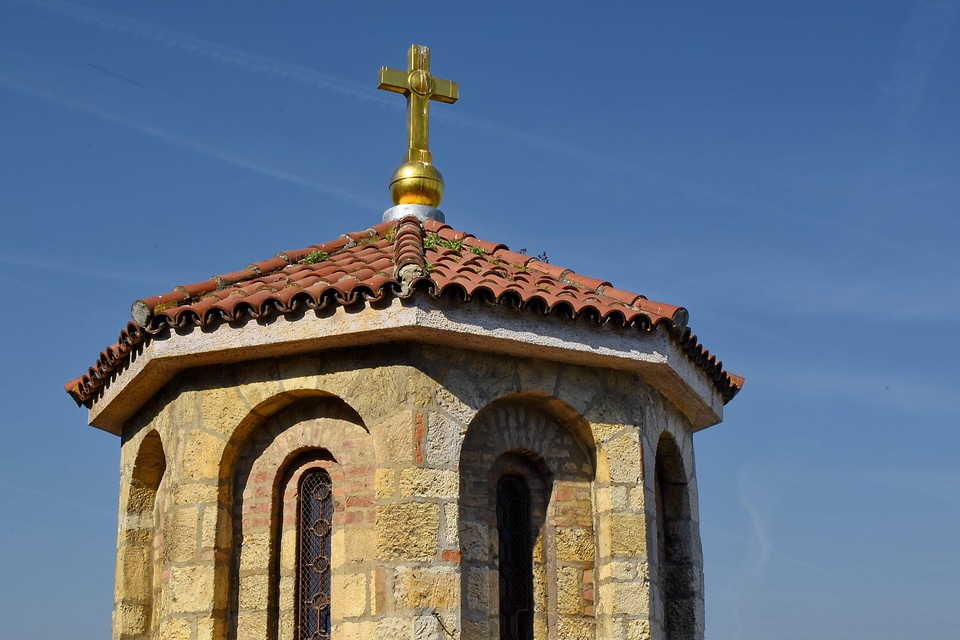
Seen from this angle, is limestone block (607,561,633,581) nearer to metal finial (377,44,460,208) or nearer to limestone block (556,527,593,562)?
limestone block (556,527,593,562)

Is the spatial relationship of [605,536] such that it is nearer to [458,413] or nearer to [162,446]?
[458,413]

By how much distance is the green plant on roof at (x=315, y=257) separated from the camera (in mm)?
8828

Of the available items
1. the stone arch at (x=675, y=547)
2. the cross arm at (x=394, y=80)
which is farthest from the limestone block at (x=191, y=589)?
the cross arm at (x=394, y=80)

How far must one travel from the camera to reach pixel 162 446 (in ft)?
28.9

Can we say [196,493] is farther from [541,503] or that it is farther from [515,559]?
[541,503]

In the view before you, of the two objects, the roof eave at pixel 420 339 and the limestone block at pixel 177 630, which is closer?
the roof eave at pixel 420 339

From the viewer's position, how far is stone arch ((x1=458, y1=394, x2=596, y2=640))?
25.6 feet

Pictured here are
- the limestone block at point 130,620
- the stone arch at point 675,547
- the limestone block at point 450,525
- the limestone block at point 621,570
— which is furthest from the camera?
the stone arch at point 675,547

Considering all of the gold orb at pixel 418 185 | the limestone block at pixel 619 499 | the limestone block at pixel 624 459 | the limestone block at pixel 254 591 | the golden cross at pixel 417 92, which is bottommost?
the limestone block at pixel 254 591

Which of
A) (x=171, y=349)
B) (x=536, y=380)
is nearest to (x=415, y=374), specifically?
(x=536, y=380)

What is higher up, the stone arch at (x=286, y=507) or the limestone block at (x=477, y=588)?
the stone arch at (x=286, y=507)

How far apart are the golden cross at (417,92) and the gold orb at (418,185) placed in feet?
0.33

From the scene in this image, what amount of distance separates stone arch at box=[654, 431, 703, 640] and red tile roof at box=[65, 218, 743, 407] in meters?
0.71

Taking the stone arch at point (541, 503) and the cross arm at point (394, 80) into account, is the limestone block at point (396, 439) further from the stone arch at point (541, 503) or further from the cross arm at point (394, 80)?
the cross arm at point (394, 80)
